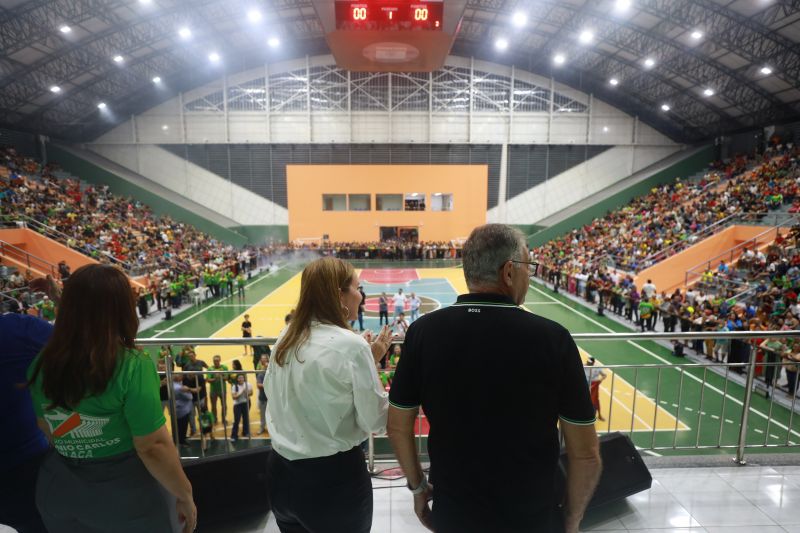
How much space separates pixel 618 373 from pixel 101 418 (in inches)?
481

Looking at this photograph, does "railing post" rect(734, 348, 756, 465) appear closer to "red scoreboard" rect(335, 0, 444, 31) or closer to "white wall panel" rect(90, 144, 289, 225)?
"red scoreboard" rect(335, 0, 444, 31)

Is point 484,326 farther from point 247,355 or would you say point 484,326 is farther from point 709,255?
point 709,255

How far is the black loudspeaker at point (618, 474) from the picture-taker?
3357 millimetres

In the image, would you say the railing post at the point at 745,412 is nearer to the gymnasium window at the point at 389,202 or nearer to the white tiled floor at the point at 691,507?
the white tiled floor at the point at 691,507

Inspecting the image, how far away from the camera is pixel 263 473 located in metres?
3.43

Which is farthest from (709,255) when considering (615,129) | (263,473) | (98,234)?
(98,234)

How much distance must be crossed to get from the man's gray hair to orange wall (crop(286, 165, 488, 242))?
33.9 m

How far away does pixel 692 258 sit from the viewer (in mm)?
20734

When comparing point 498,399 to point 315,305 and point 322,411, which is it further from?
point 315,305

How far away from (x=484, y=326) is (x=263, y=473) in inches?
104

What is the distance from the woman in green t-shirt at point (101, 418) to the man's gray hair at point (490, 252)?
54.8 inches

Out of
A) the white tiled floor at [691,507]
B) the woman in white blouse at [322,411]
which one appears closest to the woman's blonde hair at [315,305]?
the woman in white blouse at [322,411]

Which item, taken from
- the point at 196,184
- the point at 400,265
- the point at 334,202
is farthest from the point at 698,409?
the point at 196,184

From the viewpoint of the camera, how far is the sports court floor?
7.77 metres
